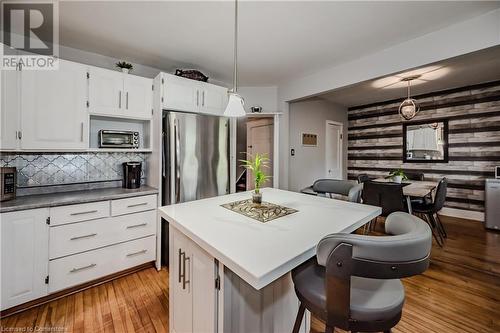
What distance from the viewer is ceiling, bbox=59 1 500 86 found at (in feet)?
5.99

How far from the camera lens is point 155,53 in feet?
8.63

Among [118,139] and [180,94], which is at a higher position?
[180,94]

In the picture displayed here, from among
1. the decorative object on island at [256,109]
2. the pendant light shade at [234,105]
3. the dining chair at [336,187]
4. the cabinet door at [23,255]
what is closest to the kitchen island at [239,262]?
the pendant light shade at [234,105]

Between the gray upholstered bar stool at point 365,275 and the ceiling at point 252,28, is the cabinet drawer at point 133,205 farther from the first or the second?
the gray upholstered bar stool at point 365,275

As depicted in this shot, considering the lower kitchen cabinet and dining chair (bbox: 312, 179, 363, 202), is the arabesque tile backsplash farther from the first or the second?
dining chair (bbox: 312, 179, 363, 202)

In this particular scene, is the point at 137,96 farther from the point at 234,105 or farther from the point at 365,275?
the point at 365,275

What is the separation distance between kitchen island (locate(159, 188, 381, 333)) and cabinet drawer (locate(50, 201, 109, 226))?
1038mm

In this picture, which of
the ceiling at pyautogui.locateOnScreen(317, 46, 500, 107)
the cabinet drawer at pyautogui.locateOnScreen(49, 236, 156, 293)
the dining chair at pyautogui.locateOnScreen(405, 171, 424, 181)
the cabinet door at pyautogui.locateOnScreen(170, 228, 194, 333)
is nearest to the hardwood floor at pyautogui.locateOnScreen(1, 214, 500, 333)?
the cabinet drawer at pyautogui.locateOnScreen(49, 236, 156, 293)

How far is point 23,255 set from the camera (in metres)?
1.74

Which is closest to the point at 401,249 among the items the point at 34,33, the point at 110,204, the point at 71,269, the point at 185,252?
the point at 185,252

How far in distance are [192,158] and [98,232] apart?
1.20 m

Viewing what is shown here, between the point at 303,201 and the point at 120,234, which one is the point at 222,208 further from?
the point at 120,234

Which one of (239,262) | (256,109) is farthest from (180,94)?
(239,262)

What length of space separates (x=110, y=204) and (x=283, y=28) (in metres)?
2.46
